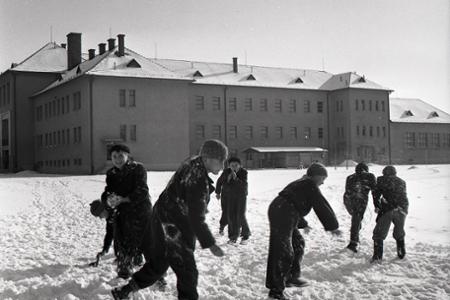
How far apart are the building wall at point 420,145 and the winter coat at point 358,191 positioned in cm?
5851

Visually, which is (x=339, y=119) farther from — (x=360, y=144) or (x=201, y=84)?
(x=201, y=84)

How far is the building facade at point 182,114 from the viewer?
45625 mm

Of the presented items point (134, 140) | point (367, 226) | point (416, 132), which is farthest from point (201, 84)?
point (367, 226)

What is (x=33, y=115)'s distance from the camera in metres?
56.8

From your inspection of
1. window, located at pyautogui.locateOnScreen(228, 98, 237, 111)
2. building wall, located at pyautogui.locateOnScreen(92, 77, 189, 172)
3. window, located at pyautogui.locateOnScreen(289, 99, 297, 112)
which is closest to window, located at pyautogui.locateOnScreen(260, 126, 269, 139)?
window, located at pyautogui.locateOnScreen(228, 98, 237, 111)

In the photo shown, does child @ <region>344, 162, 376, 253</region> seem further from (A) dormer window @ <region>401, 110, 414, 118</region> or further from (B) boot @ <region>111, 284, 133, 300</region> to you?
(A) dormer window @ <region>401, 110, 414, 118</region>

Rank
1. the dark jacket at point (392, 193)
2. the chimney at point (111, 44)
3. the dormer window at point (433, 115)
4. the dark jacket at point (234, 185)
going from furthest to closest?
1. the dormer window at point (433, 115)
2. the chimney at point (111, 44)
3. the dark jacket at point (234, 185)
4. the dark jacket at point (392, 193)

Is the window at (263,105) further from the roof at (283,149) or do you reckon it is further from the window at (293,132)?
the roof at (283,149)

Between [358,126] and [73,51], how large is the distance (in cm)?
3253

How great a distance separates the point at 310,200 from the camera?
6.49 meters

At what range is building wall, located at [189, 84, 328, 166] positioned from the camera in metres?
57.2

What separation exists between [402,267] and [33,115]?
177 ft

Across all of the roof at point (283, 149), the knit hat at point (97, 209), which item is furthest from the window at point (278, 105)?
the knit hat at point (97, 209)

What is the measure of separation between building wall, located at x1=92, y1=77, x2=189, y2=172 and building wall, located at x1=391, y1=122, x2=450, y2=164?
30432 millimetres
